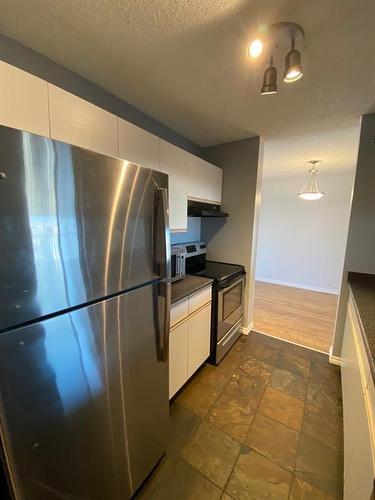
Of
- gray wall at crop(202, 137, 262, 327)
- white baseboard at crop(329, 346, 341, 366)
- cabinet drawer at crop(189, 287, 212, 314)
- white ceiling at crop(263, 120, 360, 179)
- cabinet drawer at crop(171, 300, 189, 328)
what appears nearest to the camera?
cabinet drawer at crop(171, 300, 189, 328)

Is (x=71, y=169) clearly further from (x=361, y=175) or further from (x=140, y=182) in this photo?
(x=361, y=175)

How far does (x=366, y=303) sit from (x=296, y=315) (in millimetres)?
2143

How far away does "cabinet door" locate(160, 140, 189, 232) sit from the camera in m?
1.82

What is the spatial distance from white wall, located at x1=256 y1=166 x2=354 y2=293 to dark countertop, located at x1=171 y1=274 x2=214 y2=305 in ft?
11.5

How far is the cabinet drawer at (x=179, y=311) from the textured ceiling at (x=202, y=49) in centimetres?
161

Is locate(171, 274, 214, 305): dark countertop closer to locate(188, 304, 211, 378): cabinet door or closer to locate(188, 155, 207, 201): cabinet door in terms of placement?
locate(188, 304, 211, 378): cabinet door

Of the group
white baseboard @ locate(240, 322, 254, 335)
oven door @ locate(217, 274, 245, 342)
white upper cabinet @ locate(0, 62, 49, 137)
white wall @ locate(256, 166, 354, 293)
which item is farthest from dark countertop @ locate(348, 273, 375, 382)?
white wall @ locate(256, 166, 354, 293)

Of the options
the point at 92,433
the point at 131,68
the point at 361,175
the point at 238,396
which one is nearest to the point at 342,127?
the point at 361,175

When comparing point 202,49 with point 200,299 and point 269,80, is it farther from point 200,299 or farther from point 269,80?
point 200,299

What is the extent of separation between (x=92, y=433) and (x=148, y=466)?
59 cm

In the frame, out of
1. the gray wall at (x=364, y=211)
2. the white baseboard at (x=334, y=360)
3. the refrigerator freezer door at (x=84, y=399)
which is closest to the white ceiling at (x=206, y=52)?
the gray wall at (x=364, y=211)

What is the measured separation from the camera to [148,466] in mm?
1249

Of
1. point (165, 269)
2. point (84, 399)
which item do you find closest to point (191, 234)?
point (165, 269)

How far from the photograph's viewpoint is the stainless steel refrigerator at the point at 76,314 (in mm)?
678
